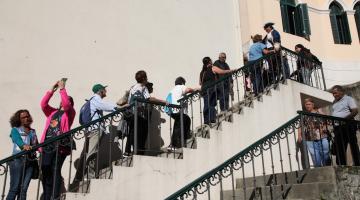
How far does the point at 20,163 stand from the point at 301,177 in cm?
431

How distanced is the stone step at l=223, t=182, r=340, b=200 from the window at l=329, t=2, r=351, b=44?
11.4 m

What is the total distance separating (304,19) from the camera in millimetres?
15805

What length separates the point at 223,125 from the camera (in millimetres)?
8359

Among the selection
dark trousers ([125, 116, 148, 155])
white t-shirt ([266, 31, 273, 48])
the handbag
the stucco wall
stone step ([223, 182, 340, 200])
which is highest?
the stucco wall

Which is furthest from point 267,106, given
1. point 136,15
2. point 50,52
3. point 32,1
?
point 32,1

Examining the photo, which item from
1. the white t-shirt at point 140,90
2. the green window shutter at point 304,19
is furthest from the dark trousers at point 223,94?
the green window shutter at point 304,19

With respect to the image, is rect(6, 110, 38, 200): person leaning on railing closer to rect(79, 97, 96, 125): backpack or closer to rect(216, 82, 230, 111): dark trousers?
rect(79, 97, 96, 125): backpack

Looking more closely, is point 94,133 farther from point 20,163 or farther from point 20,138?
point 20,163

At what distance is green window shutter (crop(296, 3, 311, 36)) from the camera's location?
51.7 feet

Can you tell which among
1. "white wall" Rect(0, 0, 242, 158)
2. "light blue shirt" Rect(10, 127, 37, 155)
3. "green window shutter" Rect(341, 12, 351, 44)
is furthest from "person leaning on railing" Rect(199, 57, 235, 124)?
"green window shutter" Rect(341, 12, 351, 44)

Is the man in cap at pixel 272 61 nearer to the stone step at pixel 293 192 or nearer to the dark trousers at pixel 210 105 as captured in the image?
the dark trousers at pixel 210 105

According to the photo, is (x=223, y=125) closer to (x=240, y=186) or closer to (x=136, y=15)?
(x=240, y=186)

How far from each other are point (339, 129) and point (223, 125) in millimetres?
2177

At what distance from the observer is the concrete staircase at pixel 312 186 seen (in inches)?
240
